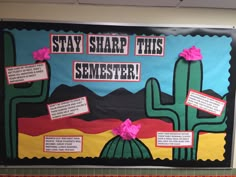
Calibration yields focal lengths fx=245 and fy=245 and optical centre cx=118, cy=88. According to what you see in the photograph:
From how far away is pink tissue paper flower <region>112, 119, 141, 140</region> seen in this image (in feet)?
7.17

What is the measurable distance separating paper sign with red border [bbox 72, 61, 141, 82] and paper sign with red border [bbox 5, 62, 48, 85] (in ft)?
0.90

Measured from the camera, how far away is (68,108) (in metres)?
2.18

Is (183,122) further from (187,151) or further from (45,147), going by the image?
(45,147)

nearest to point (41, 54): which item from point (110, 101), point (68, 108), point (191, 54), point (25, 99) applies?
point (25, 99)

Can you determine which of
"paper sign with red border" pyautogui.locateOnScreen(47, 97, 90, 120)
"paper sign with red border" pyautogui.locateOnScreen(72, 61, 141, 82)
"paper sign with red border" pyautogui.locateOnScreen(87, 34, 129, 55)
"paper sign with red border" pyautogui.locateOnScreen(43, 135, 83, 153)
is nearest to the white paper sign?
"paper sign with red border" pyautogui.locateOnScreen(43, 135, 83, 153)

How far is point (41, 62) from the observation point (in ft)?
7.04

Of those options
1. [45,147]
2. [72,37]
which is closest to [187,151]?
[45,147]

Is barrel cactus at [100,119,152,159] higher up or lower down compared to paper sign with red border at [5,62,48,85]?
lower down

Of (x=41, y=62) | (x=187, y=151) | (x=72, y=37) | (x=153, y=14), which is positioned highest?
(x=153, y=14)

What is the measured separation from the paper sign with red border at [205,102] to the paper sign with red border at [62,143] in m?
1.04

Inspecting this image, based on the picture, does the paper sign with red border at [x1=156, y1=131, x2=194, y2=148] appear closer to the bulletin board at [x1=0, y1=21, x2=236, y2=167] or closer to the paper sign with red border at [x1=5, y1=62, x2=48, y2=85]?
the bulletin board at [x1=0, y1=21, x2=236, y2=167]

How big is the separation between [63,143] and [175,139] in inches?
39.6

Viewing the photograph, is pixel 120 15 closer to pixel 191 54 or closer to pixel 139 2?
pixel 139 2

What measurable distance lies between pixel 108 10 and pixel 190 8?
2.43 feet
